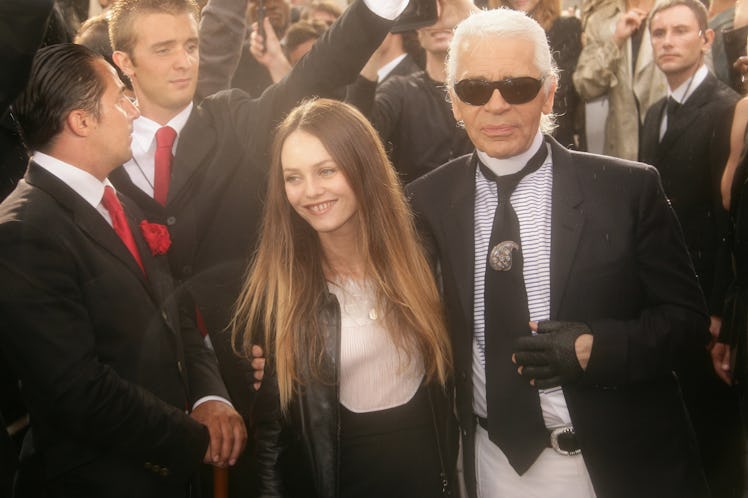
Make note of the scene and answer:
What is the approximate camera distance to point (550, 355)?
1929 millimetres

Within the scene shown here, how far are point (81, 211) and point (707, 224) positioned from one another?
112 inches

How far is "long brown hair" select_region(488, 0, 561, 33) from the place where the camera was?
392 cm

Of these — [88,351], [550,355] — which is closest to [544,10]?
[550,355]

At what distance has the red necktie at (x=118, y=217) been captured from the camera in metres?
2.26

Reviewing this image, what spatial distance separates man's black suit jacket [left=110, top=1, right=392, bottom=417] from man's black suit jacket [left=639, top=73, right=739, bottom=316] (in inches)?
78.5

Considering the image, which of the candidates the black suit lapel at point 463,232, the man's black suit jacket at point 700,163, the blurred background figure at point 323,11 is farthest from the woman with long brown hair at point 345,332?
the blurred background figure at point 323,11

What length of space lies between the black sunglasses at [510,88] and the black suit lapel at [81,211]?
1.18 metres

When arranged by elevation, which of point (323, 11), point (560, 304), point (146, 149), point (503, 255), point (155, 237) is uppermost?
point (323, 11)

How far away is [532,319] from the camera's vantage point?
6.82 feet

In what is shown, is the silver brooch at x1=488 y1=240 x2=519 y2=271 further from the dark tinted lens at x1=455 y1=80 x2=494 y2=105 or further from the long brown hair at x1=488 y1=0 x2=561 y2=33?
the long brown hair at x1=488 y1=0 x2=561 y2=33

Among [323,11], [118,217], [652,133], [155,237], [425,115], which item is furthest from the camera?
[323,11]

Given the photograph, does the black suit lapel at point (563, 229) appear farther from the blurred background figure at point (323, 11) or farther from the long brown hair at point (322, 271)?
the blurred background figure at point (323, 11)

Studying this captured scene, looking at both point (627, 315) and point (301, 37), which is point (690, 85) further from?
point (301, 37)

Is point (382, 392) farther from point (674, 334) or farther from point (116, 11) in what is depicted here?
point (116, 11)
